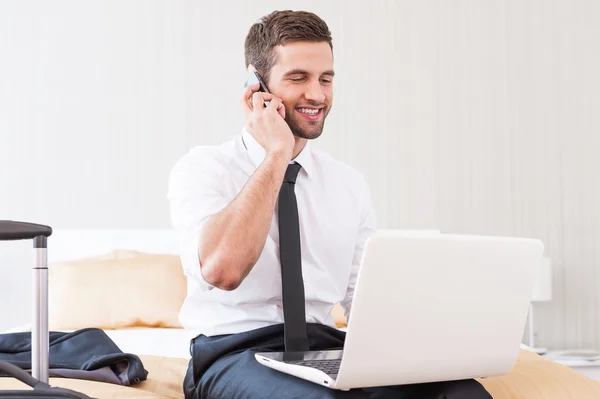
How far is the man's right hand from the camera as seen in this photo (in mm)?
1689

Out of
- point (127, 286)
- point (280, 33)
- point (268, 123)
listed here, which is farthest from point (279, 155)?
point (127, 286)

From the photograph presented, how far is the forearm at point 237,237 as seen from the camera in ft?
4.78

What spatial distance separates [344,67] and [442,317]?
3.11m

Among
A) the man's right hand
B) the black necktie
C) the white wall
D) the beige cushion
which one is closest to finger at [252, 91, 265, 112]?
the man's right hand

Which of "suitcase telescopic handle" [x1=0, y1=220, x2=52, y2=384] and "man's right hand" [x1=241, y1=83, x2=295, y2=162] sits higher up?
"man's right hand" [x1=241, y1=83, x2=295, y2=162]

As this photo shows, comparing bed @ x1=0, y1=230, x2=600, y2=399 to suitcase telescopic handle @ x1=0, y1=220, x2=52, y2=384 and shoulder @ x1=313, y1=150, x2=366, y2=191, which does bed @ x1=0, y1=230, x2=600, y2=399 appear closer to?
shoulder @ x1=313, y1=150, x2=366, y2=191

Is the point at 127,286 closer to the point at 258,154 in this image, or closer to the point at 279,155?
the point at 258,154

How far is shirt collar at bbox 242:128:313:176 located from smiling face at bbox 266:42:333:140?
0.18 ft

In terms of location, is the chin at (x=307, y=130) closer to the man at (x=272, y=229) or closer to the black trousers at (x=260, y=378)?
the man at (x=272, y=229)

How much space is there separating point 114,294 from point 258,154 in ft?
5.74

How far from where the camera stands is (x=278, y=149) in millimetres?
1667

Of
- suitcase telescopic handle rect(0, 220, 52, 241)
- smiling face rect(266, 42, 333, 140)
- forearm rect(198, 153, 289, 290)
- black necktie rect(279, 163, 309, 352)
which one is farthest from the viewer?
smiling face rect(266, 42, 333, 140)

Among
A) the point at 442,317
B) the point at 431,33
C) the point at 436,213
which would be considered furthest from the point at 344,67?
the point at 442,317

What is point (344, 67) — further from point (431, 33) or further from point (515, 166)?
point (515, 166)
